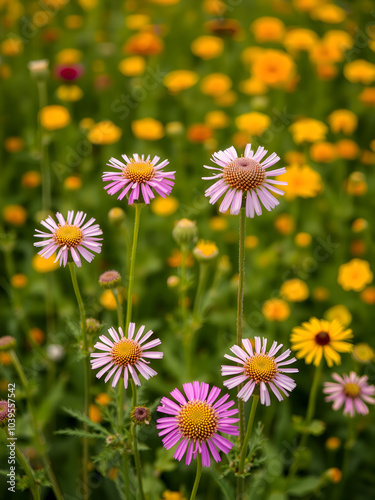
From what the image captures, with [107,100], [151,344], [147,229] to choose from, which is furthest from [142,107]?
[151,344]

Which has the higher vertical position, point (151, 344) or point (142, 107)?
point (142, 107)

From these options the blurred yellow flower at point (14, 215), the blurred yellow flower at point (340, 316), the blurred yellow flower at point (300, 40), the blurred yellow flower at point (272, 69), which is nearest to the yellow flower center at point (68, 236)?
the blurred yellow flower at point (340, 316)

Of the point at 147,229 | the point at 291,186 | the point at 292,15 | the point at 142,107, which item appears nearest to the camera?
the point at 291,186

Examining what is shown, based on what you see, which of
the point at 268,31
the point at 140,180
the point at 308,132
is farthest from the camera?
the point at 268,31

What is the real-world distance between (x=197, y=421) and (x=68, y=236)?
0.50 meters

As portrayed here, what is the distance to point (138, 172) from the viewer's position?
1.18 meters

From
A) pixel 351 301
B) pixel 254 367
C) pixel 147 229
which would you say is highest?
pixel 147 229

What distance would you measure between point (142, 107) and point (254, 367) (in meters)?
2.74

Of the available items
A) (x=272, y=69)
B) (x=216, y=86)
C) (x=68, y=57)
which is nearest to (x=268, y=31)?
(x=272, y=69)

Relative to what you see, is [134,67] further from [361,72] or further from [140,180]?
[140,180]

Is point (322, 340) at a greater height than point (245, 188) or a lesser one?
lesser

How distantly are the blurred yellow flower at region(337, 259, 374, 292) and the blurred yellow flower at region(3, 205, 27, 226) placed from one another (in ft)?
5.95

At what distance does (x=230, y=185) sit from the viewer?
3.75 ft

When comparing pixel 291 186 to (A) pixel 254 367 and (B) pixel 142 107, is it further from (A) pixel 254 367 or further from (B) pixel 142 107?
(A) pixel 254 367
